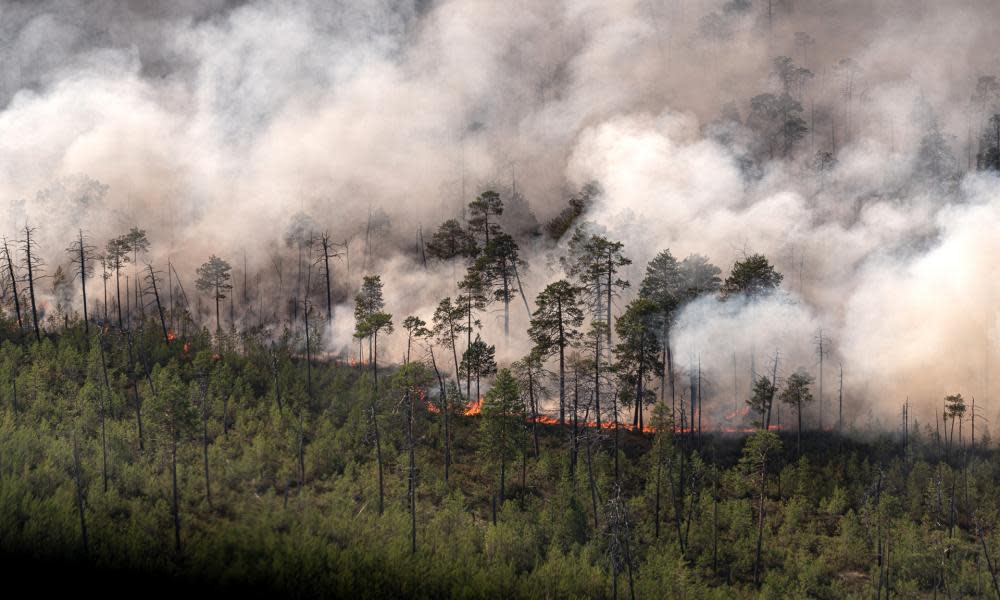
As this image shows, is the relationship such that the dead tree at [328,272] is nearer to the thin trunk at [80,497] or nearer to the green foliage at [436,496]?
the green foliage at [436,496]

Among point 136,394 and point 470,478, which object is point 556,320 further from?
point 136,394

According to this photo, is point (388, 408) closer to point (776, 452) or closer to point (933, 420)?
point (776, 452)

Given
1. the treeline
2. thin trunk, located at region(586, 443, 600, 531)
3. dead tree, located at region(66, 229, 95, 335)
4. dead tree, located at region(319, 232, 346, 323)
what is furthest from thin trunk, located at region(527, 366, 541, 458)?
dead tree, located at region(66, 229, 95, 335)

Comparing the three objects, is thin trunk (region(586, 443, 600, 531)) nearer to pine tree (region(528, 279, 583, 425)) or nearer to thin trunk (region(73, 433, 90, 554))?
pine tree (region(528, 279, 583, 425))

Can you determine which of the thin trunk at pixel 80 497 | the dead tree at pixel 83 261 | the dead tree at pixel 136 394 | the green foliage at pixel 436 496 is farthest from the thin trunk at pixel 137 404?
the dead tree at pixel 83 261

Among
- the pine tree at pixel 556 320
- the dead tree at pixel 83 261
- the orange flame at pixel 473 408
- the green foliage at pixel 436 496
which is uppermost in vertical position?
the dead tree at pixel 83 261

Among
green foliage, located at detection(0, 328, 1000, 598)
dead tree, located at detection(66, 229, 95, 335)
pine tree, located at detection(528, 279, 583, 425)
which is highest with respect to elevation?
dead tree, located at detection(66, 229, 95, 335)

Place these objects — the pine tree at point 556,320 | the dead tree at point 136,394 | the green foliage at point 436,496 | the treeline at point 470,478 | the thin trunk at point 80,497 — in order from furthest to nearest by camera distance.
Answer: the pine tree at point 556,320
the dead tree at point 136,394
the treeline at point 470,478
the green foliage at point 436,496
the thin trunk at point 80,497

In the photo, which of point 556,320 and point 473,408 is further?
point 473,408

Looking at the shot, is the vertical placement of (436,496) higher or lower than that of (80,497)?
lower

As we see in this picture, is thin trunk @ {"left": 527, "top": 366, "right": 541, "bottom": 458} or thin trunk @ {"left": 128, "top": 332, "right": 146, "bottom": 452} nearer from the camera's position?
thin trunk @ {"left": 128, "top": 332, "right": 146, "bottom": 452}

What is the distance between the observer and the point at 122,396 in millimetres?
79625

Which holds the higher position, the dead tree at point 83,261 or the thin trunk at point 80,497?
the dead tree at point 83,261

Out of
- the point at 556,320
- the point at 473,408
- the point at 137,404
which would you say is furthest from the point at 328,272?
the point at 556,320
